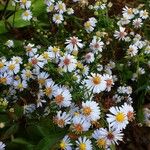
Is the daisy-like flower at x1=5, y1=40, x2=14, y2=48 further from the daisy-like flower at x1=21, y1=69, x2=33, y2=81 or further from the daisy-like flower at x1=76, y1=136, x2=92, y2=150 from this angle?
the daisy-like flower at x1=76, y1=136, x2=92, y2=150

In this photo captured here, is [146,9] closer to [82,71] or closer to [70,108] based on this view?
[82,71]

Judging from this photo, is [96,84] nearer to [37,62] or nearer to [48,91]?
[48,91]

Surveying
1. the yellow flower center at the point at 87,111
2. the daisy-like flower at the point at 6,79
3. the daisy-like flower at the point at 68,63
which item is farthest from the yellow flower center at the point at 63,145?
the daisy-like flower at the point at 6,79

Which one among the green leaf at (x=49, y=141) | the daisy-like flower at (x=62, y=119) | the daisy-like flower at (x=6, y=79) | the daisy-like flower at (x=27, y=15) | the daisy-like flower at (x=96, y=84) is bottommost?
the green leaf at (x=49, y=141)

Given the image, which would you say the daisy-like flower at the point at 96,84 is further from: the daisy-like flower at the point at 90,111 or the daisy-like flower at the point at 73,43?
the daisy-like flower at the point at 73,43

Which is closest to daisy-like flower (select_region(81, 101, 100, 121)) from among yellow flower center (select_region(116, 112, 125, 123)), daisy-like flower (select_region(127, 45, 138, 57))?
yellow flower center (select_region(116, 112, 125, 123))

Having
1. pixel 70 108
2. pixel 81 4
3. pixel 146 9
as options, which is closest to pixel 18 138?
pixel 70 108
